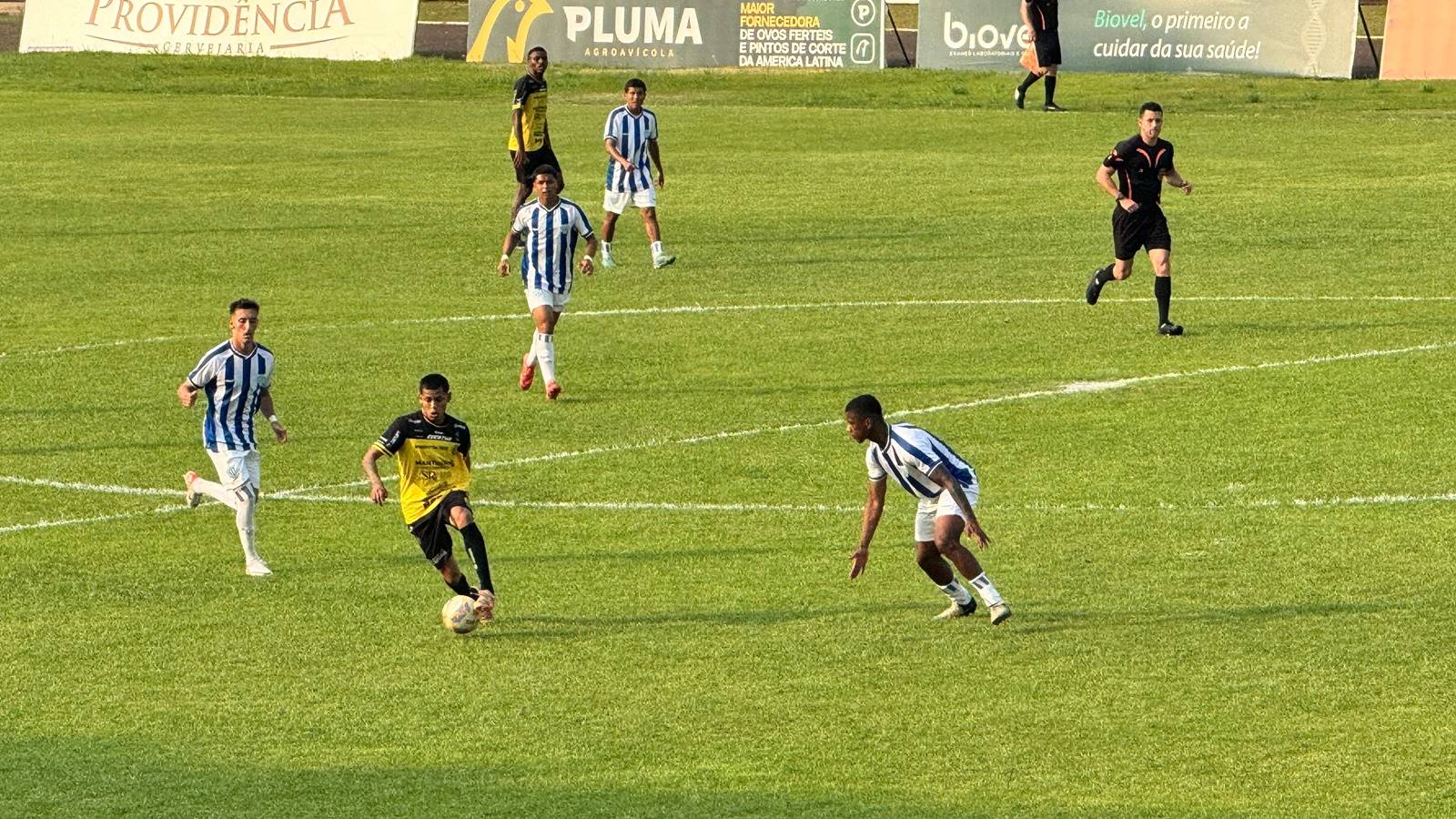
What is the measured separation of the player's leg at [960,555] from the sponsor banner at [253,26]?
39473 mm

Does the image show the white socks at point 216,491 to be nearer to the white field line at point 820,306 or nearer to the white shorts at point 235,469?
the white shorts at point 235,469

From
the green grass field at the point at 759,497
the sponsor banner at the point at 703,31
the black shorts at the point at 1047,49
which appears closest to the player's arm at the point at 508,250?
the green grass field at the point at 759,497

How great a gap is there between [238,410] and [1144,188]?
11849 mm

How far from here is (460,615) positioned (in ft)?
49.0

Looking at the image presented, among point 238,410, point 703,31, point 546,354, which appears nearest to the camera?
point 238,410

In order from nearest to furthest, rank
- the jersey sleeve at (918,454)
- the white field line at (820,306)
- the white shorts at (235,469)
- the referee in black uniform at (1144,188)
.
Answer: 1. the jersey sleeve at (918,454)
2. the white shorts at (235,469)
3. the referee in black uniform at (1144,188)
4. the white field line at (820,306)

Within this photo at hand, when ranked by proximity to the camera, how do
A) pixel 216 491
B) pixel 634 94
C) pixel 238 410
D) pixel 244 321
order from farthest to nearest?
pixel 634 94
pixel 216 491
pixel 238 410
pixel 244 321

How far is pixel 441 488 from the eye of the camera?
1525 centimetres

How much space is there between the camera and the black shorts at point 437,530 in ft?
49.6

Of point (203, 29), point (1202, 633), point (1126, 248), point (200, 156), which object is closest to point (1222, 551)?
point (1202, 633)

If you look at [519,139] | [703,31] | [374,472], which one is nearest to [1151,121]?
[519,139]

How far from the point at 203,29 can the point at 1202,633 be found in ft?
138

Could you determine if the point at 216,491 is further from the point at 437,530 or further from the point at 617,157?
the point at 617,157

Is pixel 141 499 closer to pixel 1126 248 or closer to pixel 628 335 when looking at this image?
pixel 628 335
